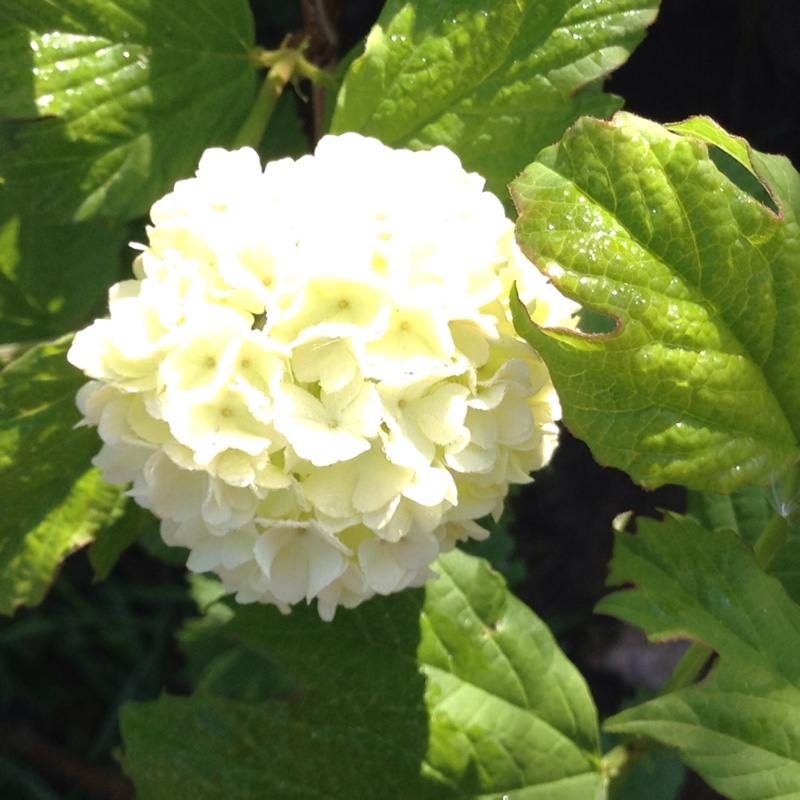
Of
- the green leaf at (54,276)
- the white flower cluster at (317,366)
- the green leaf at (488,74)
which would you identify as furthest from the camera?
the green leaf at (54,276)

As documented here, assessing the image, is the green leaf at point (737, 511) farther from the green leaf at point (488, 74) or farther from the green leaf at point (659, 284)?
the green leaf at point (488, 74)

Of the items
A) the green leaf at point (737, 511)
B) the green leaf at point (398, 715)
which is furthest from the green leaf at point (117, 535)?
the green leaf at point (737, 511)

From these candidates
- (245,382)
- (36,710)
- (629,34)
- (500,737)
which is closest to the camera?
(245,382)

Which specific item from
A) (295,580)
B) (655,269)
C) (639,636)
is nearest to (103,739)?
(639,636)

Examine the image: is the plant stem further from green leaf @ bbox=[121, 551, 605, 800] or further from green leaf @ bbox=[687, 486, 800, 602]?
green leaf @ bbox=[687, 486, 800, 602]

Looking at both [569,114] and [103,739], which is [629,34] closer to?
[569,114]
